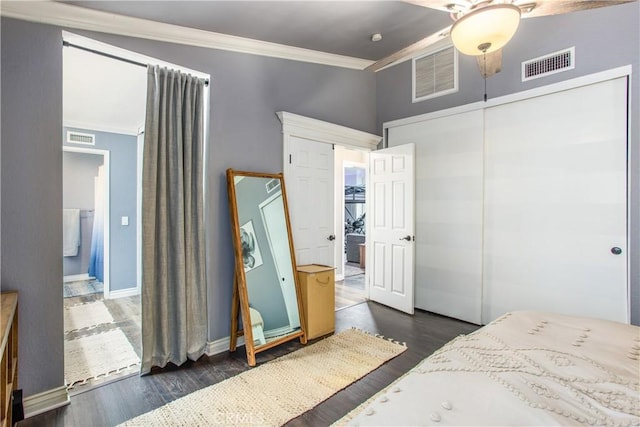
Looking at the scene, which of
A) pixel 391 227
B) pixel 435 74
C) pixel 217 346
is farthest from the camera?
pixel 391 227

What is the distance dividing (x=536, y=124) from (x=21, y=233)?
422 cm

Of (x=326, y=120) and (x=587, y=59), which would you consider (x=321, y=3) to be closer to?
(x=326, y=120)

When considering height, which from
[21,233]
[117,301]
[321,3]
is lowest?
[117,301]

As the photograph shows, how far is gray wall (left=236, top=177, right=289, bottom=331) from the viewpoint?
2.77 meters

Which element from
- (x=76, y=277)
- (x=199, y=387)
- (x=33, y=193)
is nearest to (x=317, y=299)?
(x=199, y=387)

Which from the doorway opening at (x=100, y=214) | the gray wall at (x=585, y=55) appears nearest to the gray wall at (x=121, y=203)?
the doorway opening at (x=100, y=214)

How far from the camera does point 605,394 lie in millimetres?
983

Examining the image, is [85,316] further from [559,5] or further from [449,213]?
[559,5]

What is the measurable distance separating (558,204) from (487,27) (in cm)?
218

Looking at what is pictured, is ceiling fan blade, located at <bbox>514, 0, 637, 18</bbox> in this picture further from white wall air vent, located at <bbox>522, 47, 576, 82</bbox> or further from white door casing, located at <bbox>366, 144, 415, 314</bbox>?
white door casing, located at <bbox>366, 144, 415, 314</bbox>

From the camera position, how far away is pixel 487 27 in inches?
58.8

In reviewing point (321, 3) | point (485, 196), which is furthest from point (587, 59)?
point (321, 3)

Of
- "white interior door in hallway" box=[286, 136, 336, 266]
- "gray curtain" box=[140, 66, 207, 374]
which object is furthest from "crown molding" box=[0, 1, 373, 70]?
"white interior door in hallway" box=[286, 136, 336, 266]

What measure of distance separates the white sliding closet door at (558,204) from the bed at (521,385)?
5.21ft
